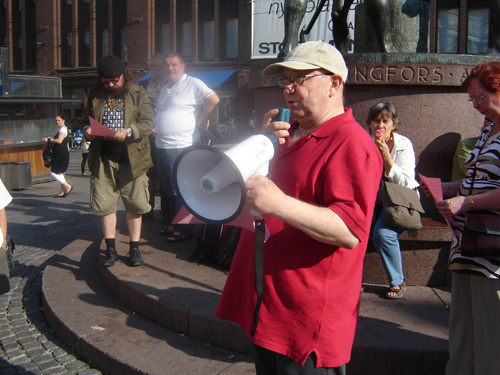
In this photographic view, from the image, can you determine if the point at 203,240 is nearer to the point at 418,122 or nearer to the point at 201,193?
the point at 418,122

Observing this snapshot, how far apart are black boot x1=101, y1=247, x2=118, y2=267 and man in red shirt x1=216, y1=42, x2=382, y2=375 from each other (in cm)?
293

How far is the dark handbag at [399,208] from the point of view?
3.52m

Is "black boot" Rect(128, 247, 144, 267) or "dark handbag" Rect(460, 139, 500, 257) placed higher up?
"dark handbag" Rect(460, 139, 500, 257)

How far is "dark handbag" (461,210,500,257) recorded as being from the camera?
7.89 feet

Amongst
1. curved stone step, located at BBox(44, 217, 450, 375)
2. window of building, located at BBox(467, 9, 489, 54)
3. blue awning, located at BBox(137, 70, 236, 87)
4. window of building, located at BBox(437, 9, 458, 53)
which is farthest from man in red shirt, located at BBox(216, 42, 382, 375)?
blue awning, located at BBox(137, 70, 236, 87)

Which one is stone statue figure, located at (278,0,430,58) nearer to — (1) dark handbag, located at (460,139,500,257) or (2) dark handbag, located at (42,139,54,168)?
(1) dark handbag, located at (460,139,500,257)

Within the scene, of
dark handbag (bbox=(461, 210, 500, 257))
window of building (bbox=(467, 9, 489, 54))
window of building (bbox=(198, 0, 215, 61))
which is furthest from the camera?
window of building (bbox=(198, 0, 215, 61))

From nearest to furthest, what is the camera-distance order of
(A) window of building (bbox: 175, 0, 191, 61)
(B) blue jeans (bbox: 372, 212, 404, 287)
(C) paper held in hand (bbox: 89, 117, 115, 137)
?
(B) blue jeans (bbox: 372, 212, 404, 287) → (C) paper held in hand (bbox: 89, 117, 115, 137) → (A) window of building (bbox: 175, 0, 191, 61)

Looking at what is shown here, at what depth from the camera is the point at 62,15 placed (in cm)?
3250

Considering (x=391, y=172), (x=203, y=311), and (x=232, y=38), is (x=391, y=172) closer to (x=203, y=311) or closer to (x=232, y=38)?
(x=203, y=311)

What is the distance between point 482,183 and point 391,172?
1148 mm

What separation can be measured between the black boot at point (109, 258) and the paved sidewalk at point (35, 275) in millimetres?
660

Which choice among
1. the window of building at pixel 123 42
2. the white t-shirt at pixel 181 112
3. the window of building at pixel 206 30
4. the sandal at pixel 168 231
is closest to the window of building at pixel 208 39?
the window of building at pixel 206 30

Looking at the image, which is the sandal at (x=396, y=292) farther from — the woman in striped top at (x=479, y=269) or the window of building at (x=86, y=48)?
the window of building at (x=86, y=48)
